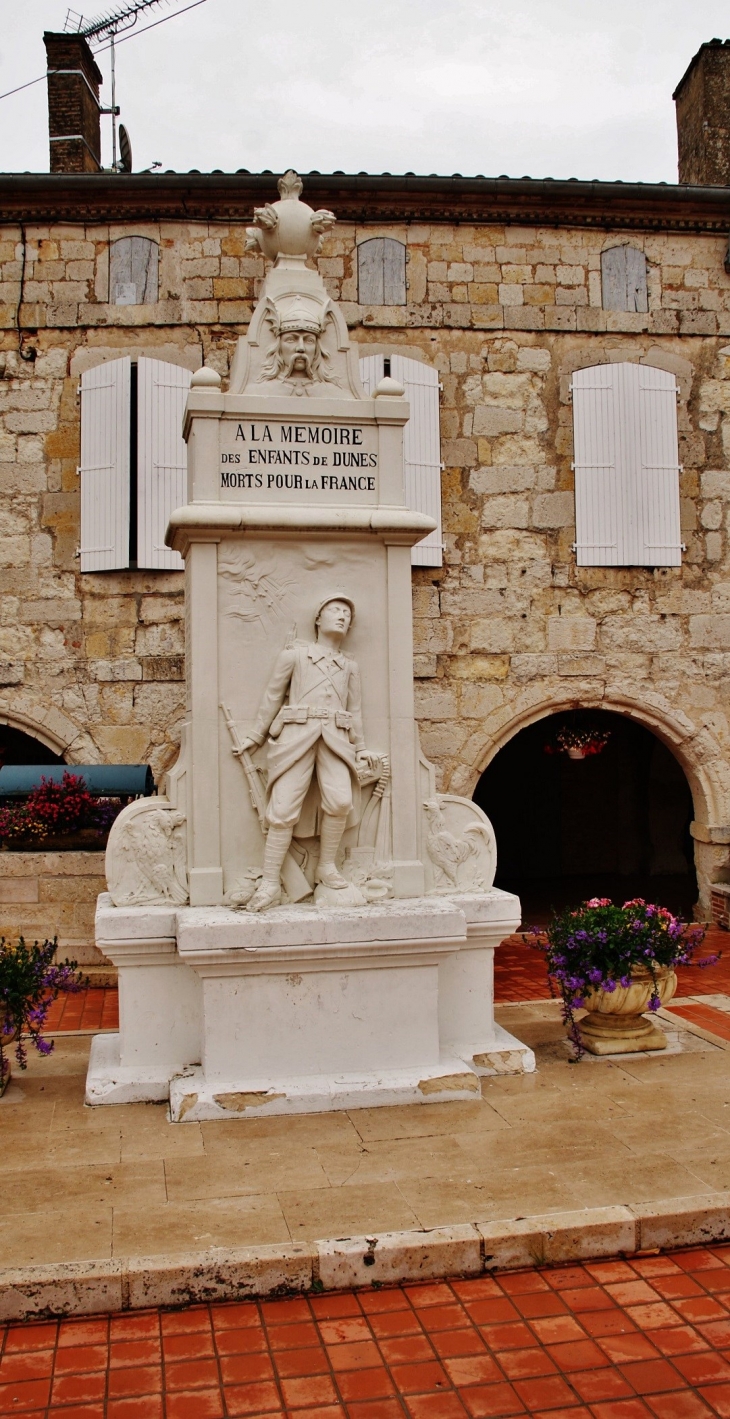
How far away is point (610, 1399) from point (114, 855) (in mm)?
3110

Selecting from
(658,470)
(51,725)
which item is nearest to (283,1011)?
(51,725)

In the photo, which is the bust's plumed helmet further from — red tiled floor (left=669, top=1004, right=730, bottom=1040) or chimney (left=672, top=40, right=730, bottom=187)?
chimney (left=672, top=40, right=730, bottom=187)

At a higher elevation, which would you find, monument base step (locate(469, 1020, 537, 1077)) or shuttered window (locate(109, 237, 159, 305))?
A: shuttered window (locate(109, 237, 159, 305))

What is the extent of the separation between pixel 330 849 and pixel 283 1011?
759 mm

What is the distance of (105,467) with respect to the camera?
10547 mm


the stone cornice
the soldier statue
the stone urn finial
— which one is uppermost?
the stone cornice

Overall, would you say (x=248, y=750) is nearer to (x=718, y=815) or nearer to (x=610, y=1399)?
(x=610, y=1399)

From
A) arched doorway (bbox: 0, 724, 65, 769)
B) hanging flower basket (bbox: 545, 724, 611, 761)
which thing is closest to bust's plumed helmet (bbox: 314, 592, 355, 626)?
hanging flower basket (bbox: 545, 724, 611, 761)

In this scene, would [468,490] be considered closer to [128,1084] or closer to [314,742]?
[314,742]

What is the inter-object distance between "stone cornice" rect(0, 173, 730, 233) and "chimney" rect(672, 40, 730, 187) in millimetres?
1133

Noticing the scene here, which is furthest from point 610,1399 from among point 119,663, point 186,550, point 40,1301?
point 119,663

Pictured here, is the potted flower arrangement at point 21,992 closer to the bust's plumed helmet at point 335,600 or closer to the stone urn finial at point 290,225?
the bust's plumed helmet at point 335,600

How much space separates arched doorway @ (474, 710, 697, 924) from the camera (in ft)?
48.5

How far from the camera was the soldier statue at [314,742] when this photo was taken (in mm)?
5207
